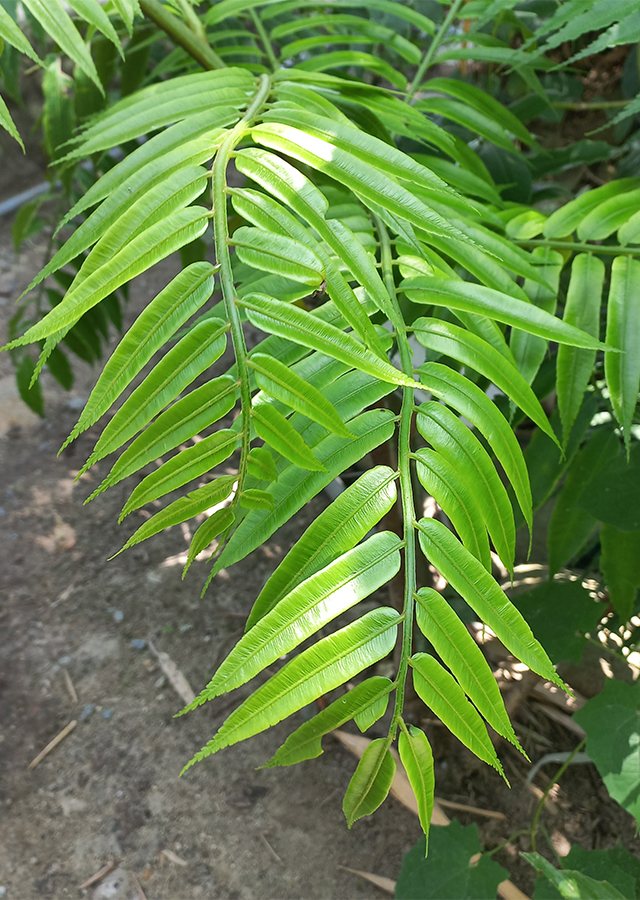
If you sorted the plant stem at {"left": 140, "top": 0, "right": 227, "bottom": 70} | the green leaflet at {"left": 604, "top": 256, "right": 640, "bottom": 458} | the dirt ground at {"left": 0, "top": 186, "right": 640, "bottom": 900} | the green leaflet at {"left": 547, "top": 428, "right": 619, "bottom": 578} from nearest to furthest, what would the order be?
the green leaflet at {"left": 604, "top": 256, "right": 640, "bottom": 458}, the plant stem at {"left": 140, "top": 0, "right": 227, "bottom": 70}, the green leaflet at {"left": 547, "top": 428, "right": 619, "bottom": 578}, the dirt ground at {"left": 0, "top": 186, "right": 640, "bottom": 900}

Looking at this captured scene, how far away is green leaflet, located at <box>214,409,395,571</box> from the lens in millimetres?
371

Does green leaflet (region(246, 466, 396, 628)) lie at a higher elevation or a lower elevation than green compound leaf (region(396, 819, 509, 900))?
higher

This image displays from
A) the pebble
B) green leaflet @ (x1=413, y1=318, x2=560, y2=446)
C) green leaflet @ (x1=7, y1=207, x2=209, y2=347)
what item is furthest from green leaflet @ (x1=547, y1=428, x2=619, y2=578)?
the pebble

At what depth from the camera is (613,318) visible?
513mm

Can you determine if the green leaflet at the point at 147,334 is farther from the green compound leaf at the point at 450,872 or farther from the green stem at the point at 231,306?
the green compound leaf at the point at 450,872

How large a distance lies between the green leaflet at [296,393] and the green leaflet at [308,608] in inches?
2.6

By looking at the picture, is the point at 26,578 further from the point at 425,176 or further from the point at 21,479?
the point at 425,176

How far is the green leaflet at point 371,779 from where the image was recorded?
0.33m

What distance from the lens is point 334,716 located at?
0.32 metres

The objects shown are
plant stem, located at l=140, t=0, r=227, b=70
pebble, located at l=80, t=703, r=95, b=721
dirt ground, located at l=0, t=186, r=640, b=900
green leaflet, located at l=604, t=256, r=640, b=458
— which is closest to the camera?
green leaflet, located at l=604, t=256, r=640, b=458

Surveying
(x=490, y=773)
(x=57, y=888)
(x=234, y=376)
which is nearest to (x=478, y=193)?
(x=234, y=376)

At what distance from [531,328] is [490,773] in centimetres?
98

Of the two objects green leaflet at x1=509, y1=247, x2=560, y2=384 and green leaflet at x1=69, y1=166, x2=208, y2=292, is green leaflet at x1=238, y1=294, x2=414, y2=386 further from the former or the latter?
green leaflet at x1=509, y1=247, x2=560, y2=384

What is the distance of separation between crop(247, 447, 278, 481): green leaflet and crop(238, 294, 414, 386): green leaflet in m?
0.07
